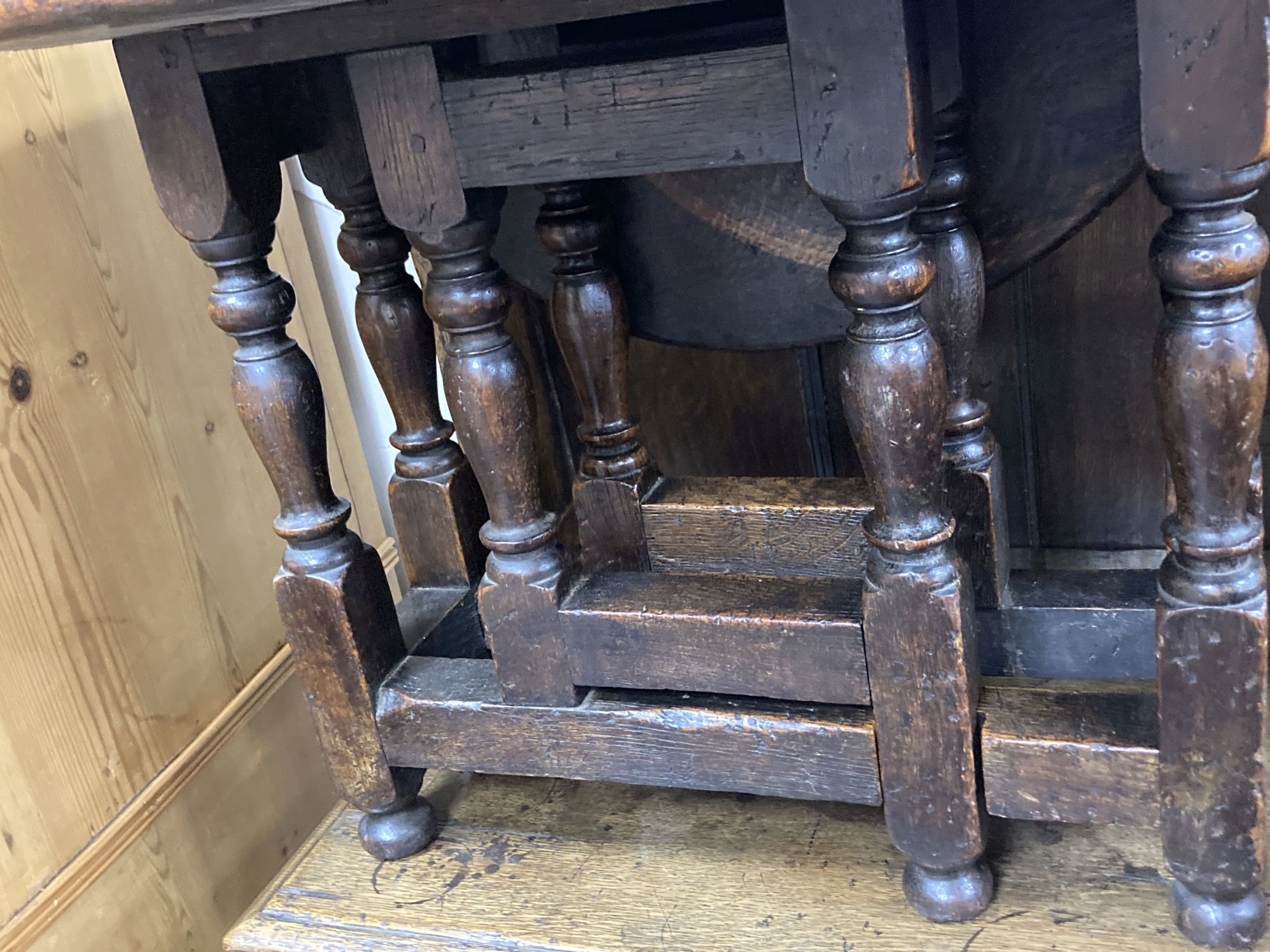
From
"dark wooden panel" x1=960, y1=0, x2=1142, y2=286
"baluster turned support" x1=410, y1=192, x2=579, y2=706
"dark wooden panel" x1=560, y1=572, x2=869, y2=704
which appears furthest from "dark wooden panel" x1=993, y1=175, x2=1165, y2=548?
"baluster turned support" x1=410, y1=192, x2=579, y2=706

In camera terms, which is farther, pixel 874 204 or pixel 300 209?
pixel 300 209

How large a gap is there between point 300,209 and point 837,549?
3.04ft

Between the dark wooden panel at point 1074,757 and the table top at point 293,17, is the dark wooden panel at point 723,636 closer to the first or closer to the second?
the dark wooden panel at point 1074,757

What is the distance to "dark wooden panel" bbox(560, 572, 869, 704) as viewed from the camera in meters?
0.81

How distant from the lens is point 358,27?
0.73 metres

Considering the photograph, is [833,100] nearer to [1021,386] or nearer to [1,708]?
[1021,386]

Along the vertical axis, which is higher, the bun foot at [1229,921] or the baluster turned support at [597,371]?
the baluster turned support at [597,371]

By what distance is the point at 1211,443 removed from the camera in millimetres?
679

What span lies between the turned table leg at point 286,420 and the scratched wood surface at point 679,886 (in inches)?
2.4

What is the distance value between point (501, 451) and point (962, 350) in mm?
386

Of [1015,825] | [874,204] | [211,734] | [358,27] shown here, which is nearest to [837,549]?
[1015,825]

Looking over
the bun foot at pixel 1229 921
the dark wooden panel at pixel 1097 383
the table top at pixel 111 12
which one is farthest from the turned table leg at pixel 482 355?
the dark wooden panel at pixel 1097 383

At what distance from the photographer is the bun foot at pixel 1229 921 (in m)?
0.78

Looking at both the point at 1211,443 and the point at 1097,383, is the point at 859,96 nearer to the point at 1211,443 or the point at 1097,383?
the point at 1211,443
